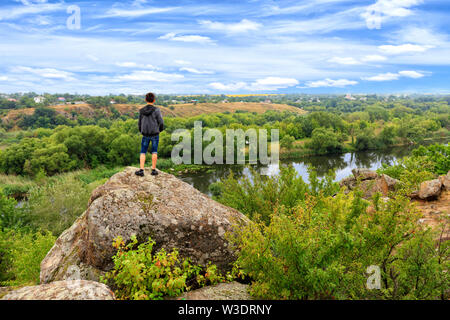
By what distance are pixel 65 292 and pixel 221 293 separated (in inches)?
124

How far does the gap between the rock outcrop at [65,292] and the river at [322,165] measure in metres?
40.0

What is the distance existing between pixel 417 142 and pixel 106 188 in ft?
295

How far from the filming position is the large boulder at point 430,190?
54.2 ft

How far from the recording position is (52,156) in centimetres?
5172

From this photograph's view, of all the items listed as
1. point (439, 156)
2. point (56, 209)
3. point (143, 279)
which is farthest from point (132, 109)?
point (143, 279)

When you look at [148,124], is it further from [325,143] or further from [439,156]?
[325,143]

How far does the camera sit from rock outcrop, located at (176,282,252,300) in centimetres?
597

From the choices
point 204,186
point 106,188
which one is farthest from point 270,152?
point 106,188

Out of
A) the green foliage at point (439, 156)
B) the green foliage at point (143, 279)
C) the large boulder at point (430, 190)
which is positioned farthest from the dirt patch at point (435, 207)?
the green foliage at point (439, 156)

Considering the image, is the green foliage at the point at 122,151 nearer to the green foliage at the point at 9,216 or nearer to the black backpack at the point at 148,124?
the green foliage at the point at 9,216

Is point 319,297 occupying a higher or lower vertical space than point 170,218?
lower

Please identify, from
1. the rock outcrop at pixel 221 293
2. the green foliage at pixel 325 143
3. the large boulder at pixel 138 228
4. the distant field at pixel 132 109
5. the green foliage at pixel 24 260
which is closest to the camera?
the rock outcrop at pixel 221 293

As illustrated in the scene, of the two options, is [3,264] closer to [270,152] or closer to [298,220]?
[298,220]

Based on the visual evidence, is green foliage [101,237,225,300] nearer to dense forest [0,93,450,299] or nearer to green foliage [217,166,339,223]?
dense forest [0,93,450,299]
